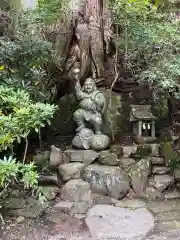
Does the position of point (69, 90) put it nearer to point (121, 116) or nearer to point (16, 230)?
point (121, 116)

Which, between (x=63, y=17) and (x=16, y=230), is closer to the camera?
(x=16, y=230)

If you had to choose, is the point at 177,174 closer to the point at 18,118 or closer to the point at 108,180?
the point at 108,180

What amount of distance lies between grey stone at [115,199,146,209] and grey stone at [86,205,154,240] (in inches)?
3.6

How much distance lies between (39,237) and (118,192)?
1.20 m

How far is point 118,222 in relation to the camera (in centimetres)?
334

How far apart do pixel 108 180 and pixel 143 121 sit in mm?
1241

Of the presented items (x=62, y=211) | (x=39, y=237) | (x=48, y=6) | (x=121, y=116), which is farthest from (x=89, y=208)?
(x=48, y=6)

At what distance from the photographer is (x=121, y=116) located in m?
5.23

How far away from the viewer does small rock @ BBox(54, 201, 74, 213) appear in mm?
3605

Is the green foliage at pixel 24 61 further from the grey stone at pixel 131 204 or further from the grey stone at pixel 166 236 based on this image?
the grey stone at pixel 166 236

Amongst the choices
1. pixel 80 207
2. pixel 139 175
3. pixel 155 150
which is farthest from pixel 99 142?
pixel 80 207

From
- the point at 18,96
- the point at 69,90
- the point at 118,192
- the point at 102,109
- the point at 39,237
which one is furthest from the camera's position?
the point at 69,90

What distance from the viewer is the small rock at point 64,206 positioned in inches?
142

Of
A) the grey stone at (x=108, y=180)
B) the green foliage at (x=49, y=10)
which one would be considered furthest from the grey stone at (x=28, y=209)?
the green foliage at (x=49, y=10)
